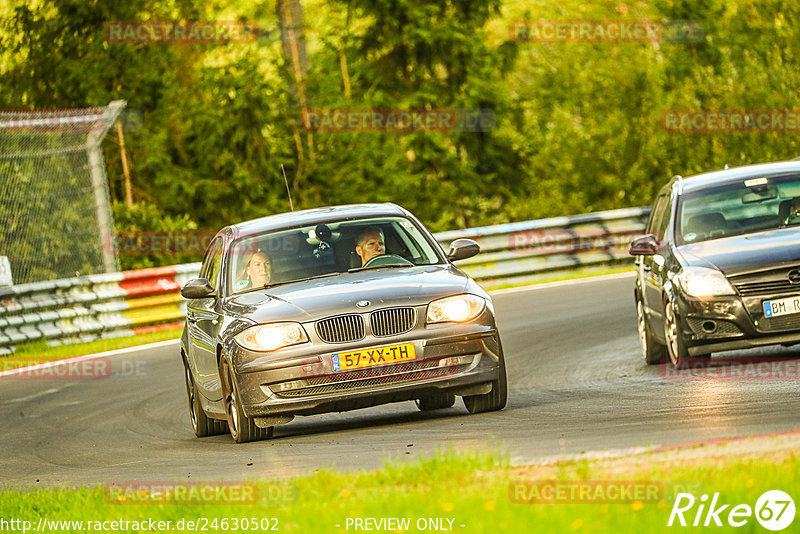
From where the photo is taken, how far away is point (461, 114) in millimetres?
36188

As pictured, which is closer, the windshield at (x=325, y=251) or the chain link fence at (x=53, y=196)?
the windshield at (x=325, y=251)

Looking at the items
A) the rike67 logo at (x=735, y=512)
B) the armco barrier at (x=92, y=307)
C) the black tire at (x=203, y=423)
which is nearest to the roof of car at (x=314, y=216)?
the black tire at (x=203, y=423)

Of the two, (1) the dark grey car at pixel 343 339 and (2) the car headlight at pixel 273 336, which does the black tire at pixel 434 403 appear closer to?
(1) the dark grey car at pixel 343 339

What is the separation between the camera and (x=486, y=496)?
638cm

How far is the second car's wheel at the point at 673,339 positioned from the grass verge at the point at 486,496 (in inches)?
180

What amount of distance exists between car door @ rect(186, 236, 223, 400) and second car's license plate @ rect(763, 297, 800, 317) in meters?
4.11

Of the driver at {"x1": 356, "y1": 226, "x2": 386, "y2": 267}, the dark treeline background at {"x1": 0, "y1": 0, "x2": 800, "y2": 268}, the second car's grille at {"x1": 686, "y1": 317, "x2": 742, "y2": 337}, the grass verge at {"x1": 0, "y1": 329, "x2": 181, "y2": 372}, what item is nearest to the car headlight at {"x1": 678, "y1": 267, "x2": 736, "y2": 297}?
the second car's grille at {"x1": 686, "y1": 317, "x2": 742, "y2": 337}

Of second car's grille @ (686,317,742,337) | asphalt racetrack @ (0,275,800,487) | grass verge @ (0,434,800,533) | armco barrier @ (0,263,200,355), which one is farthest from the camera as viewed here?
armco barrier @ (0,263,200,355)

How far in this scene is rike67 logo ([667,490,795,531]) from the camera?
547 cm

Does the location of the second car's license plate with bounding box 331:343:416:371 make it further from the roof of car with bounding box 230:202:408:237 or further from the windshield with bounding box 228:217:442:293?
the roof of car with bounding box 230:202:408:237

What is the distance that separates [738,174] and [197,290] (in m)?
4.98

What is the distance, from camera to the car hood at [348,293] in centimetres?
995

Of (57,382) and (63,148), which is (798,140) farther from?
(57,382)

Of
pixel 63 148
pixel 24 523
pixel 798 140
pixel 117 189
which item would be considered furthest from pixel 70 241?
pixel 798 140
